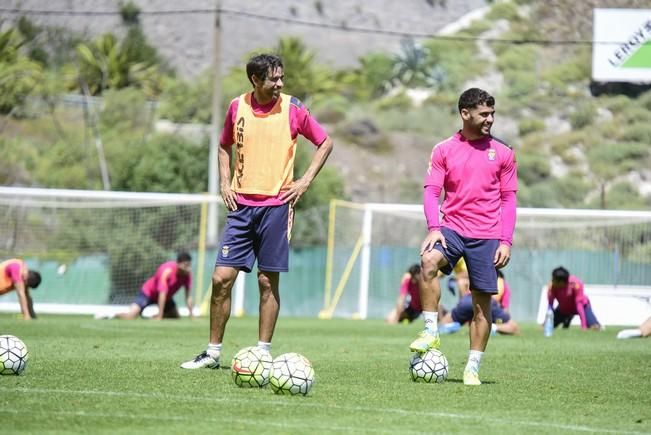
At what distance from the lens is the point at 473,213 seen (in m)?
9.11

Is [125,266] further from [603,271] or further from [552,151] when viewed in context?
[552,151]

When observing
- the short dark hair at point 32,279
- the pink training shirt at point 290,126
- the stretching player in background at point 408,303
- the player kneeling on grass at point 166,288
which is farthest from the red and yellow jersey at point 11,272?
the pink training shirt at point 290,126

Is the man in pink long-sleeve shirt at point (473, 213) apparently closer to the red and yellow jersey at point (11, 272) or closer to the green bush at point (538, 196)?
the red and yellow jersey at point (11, 272)

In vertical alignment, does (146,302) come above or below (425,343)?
below

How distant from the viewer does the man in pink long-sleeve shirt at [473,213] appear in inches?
356

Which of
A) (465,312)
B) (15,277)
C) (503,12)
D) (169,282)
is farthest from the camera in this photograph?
(503,12)

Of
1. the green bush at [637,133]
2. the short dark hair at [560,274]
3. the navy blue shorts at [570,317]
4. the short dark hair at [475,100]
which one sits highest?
the green bush at [637,133]

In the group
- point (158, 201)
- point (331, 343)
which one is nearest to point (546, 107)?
point (158, 201)

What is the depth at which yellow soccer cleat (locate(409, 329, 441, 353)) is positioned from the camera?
8.88 meters

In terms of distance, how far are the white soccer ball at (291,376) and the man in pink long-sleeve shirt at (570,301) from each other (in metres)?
13.6

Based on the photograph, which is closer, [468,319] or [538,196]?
[468,319]

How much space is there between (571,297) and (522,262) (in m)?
9.37

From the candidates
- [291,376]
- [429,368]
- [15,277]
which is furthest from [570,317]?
[291,376]

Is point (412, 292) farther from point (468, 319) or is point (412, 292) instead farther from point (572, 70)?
point (572, 70)
